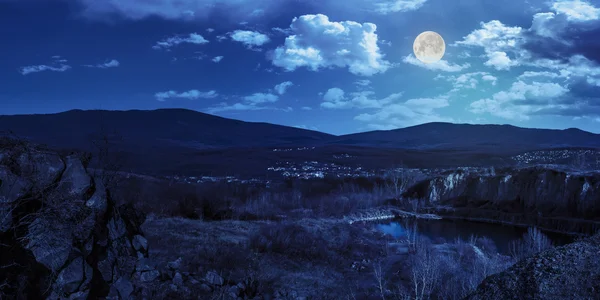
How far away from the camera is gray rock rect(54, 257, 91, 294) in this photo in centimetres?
896

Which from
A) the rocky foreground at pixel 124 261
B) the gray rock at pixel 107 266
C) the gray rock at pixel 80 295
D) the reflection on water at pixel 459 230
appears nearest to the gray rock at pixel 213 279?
the rocky foreground at pixel 124 261

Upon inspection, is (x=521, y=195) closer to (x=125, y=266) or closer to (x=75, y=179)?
(x=125, y=266)

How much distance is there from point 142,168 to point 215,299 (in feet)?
327

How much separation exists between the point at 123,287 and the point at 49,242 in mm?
2485

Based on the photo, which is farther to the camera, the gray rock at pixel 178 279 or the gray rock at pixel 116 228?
the gray rock at pixel 178 279

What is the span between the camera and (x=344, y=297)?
16.4 m

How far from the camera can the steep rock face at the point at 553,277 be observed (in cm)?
407

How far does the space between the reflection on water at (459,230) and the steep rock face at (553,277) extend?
38.8 metres

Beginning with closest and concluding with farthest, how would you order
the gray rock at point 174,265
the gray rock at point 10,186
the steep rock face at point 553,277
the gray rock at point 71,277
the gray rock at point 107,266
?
1. the steep rock face at point 553,277
2. the gray rock at point 10,186
3. the gray rock at point 71,277
4. the gray rock at point 107,266
5. the gray rock at point 174,265


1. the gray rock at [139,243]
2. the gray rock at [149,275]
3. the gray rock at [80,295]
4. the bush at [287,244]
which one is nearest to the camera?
the gray rock at [80,295]

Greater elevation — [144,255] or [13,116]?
[13,116]

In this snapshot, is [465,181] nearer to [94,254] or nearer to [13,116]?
[94,254]

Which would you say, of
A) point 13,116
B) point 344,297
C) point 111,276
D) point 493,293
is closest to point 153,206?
point 344,297

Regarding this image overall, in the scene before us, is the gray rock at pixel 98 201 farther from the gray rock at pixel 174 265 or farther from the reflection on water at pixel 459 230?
the reflection on water at pixel 459 230
